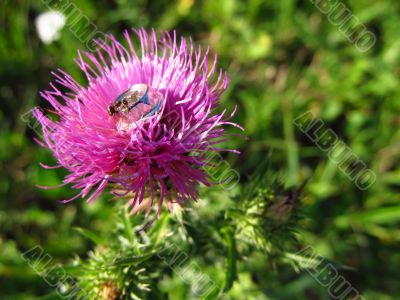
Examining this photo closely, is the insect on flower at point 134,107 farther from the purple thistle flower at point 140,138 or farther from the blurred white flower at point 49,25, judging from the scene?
the blurred white flower at point 49,25

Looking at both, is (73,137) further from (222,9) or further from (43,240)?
(222,9)

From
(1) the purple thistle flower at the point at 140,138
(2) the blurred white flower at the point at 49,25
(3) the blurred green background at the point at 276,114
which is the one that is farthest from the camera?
(2) the blurred white flower at the point at 49,25

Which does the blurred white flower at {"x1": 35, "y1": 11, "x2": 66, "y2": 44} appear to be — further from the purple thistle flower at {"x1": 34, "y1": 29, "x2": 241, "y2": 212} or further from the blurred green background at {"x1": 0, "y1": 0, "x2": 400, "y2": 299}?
the purple thistle flower at {"x1": 34, "y1": 29, "x2": 241, "y2": 212}

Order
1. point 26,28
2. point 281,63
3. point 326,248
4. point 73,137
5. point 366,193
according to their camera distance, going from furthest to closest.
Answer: point 281,63 → point 26,28 → point 366,193 → point 326,248 → point 73,137

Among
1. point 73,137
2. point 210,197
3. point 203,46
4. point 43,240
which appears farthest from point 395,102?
point 43,240

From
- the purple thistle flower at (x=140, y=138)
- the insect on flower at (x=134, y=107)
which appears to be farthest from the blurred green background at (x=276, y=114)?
the insect on flower at (x=134, y=107)
